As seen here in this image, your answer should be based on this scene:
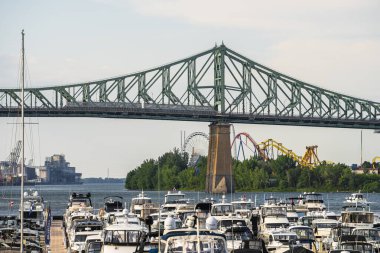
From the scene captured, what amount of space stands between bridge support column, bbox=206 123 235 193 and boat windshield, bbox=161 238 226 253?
433 feet

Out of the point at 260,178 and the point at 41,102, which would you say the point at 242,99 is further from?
the point at 41,102

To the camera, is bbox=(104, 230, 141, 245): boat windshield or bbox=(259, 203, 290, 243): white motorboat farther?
bbox=(259, 203, 290, 243): white motorboat

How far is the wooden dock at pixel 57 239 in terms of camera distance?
51750mm

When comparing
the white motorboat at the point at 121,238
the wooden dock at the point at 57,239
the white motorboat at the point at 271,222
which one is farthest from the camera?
the wooden dock at the point at 57,239

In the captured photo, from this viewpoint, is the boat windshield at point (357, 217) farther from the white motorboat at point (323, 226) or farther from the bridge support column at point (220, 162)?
the bridge support column at point (220, 162)

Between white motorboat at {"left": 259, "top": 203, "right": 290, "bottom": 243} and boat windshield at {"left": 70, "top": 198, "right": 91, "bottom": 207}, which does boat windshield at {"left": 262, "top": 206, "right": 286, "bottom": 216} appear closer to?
white motorboat at {"left": 259, "top": 203, "right": 290, "bottom": 243}

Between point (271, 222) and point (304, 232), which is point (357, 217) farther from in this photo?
point (304, 232)

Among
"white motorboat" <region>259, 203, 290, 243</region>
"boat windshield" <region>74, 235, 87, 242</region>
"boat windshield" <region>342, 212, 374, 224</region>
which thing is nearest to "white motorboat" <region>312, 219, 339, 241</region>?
"boat windshield" <region>342, 212, 374, 224</region>

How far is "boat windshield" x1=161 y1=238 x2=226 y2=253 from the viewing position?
97.0 feet

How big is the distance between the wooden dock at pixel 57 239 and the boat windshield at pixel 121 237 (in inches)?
564

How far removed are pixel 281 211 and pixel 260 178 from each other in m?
128

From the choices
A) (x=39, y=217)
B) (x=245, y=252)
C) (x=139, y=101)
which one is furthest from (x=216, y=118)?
(x=245, y=252)

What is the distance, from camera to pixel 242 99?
184 m

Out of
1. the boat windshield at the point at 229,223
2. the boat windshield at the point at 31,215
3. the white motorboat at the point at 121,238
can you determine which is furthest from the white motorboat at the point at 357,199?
the white motorboat at the point at 121,238
